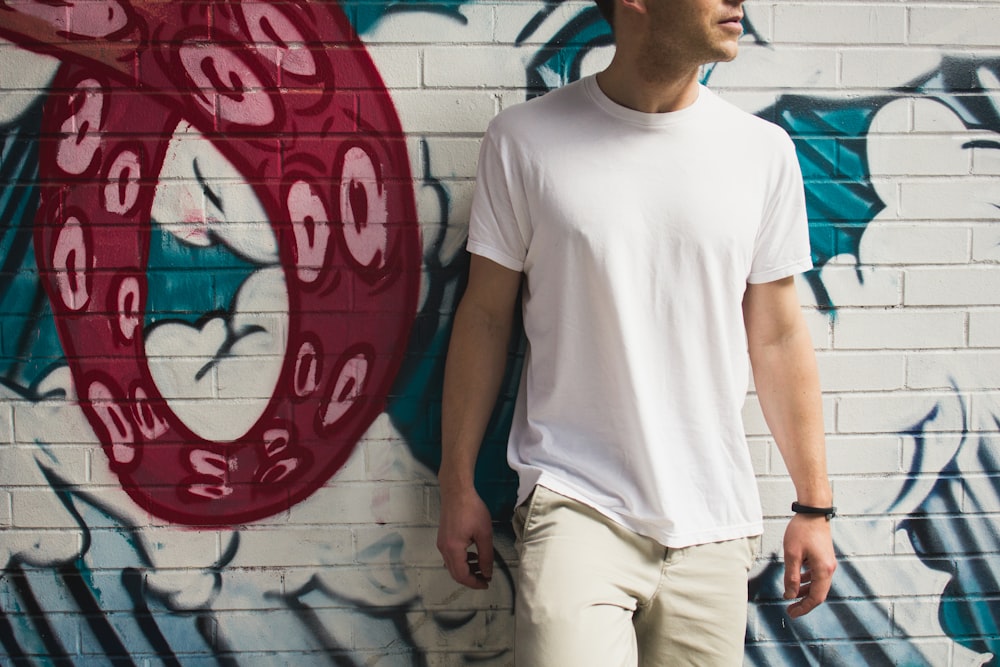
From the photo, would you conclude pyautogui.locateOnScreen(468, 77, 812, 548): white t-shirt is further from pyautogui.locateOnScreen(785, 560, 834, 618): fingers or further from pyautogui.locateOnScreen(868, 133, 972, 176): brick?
pyautogui.locateOnScreen(868, 133, 972, 176): brick

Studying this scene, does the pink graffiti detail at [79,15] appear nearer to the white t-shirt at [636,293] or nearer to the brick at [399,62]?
the brick at [399,62]

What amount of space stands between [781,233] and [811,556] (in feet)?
2.64

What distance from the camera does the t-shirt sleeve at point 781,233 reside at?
2.13 metres

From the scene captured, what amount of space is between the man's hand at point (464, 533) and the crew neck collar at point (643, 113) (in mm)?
981

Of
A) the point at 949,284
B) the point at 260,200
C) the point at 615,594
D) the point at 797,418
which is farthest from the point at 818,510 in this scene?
the point at 260,200

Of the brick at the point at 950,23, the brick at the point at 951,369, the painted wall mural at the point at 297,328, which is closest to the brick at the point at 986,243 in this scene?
the painted wall mural at the point at 297,328

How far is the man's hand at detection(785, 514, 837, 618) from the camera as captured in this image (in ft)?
7.04

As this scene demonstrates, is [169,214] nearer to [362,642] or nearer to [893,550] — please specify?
[362,642]

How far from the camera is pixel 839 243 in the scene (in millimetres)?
2512

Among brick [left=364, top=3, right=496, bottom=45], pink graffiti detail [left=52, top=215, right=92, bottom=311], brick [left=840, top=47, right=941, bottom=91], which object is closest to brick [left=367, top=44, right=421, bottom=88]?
brick [left=364, top=3, right=496, bottom=45]

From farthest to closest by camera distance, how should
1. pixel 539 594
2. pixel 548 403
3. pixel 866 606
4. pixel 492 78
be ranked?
pixel 866 606
pixel 492 78
pixel 548 403
pixel 539 594

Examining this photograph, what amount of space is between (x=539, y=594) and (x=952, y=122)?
5.94 ft

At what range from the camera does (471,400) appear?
2.16 m

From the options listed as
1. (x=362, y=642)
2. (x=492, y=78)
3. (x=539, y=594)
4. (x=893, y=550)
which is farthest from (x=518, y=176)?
(x=893, y=550)
